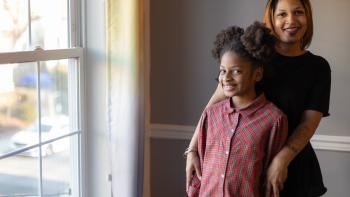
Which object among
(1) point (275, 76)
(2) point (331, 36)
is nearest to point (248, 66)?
(1) point (275, 76)

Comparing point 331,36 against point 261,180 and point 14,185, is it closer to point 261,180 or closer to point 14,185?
point 261,180

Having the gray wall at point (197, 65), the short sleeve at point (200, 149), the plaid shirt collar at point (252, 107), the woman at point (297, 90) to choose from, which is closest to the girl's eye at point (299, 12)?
the woman at point (297, 90)

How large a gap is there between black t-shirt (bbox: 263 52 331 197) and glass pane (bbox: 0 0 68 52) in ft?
2.97

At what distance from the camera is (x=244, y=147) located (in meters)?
1.56

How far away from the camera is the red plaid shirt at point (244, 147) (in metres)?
1.55

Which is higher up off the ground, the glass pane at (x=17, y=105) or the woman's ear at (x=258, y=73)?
the woman's ear at (x=258, y=73)

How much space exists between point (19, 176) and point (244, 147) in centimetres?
88

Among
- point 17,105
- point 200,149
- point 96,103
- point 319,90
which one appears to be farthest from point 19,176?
point 319,90

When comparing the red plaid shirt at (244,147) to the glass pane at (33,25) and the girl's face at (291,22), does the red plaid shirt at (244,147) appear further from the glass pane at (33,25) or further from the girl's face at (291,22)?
the glass pane at (33,25)

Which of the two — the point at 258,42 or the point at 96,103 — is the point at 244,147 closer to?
the point at 258,42

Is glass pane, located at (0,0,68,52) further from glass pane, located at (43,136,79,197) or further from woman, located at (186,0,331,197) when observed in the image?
woman, located at (186,0,331,197)

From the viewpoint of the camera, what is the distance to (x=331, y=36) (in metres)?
2.22

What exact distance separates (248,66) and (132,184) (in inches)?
33.4

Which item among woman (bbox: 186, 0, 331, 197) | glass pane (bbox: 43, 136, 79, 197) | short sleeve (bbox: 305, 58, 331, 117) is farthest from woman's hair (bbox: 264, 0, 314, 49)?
glass pane (bbox: 43, 136, 79, 197)
